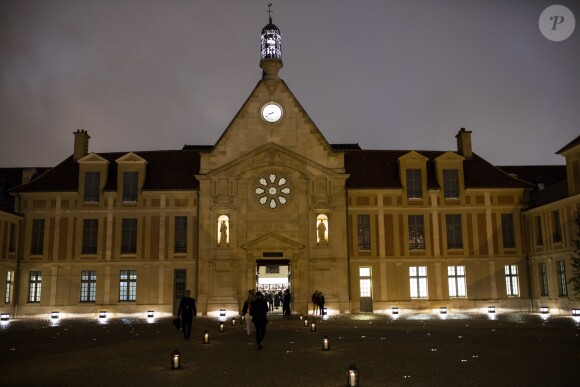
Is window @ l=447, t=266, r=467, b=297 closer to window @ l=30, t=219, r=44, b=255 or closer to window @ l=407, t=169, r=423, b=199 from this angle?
window @ l=407, t=169, r=423, b=199

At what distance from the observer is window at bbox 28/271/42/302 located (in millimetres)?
42656

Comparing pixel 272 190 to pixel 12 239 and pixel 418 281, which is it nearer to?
pixel 418 281

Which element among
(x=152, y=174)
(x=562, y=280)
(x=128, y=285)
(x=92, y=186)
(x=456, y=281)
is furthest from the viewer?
(x=152, y=174)

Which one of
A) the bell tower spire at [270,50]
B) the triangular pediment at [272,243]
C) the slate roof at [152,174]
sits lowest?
the triangular pediment at [272,243]

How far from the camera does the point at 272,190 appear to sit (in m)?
42.9

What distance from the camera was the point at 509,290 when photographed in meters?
43.5

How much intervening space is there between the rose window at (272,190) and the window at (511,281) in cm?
1637

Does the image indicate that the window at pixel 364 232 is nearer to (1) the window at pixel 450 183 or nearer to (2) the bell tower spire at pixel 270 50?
(1) the window at pixel 450 183

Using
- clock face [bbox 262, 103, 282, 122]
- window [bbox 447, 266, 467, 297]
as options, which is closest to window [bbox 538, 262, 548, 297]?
window [bbox 447, 266, 467, 297]

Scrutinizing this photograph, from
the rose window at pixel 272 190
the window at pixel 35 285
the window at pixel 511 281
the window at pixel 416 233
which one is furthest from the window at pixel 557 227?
the window at pixel 35 285

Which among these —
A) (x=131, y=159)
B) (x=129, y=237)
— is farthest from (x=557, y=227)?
(x=131, y=159)

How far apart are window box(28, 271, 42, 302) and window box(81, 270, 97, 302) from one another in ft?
9.53

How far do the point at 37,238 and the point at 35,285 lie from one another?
127 inches

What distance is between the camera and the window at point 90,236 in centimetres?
4322
